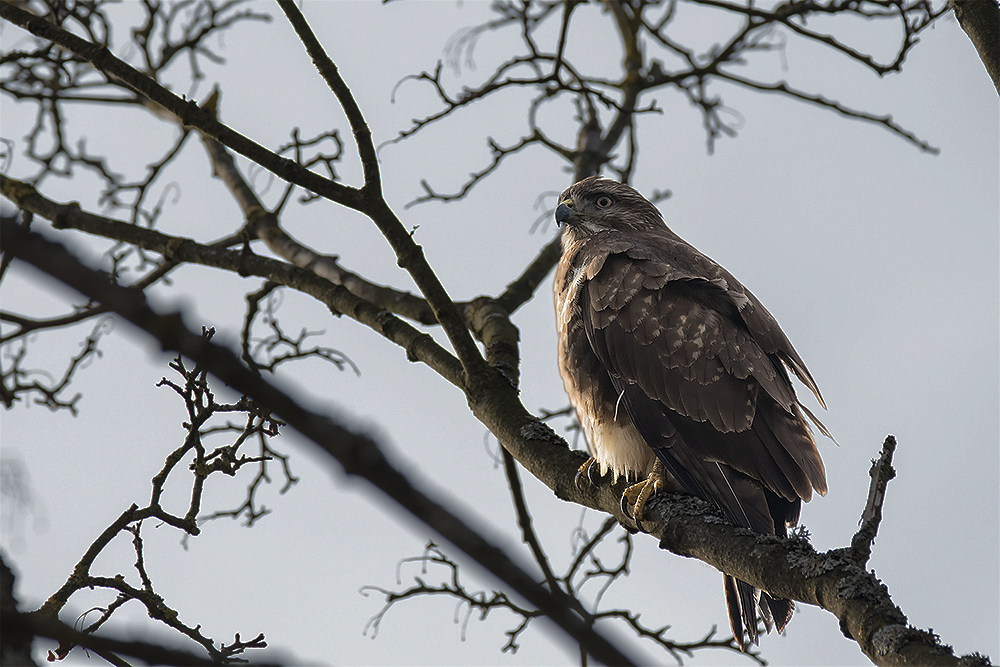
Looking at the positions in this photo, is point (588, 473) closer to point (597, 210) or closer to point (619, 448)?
point (619, 448)

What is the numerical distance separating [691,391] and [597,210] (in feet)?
6.22

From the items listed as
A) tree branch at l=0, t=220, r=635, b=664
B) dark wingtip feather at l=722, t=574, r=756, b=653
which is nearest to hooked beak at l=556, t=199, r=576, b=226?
dark wingtip feather at l=722, t=574, r=756, b=653

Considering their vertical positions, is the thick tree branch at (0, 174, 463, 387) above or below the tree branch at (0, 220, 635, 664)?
above

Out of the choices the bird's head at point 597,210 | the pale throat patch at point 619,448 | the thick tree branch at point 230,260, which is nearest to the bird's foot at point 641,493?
the pale throat patch at point 619,448

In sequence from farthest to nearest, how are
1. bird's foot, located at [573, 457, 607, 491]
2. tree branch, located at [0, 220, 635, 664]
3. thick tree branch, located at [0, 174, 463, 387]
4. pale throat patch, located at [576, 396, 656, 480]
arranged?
thick tree branch, located at [0, 174, 463, 387] → pale throat patch, located at [576, 396, 656, 480] → bird's foot, located at [573, 457, 607, 491] → tree branch, located at [0, 220, 635, 664]

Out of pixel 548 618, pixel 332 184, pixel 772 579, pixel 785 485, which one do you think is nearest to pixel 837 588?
pixel 772 579

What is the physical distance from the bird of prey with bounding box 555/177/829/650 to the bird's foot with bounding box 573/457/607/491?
0.03 feet

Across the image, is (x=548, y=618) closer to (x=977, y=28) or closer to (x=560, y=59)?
(x=977, y=28)

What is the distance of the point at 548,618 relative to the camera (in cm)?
83

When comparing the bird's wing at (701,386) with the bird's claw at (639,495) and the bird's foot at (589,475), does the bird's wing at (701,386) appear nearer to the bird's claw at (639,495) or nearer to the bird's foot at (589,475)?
the bird's claw at (639,495)

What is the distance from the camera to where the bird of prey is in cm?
380

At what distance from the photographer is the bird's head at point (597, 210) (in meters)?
5.60

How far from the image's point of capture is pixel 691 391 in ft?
13.4

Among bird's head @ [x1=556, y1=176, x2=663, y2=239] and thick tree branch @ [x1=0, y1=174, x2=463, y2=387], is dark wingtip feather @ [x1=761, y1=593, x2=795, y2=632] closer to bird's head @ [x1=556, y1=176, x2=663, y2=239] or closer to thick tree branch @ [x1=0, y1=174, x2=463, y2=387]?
Answer: thick tree branch @ [x1=0, y1=174, x2=463, y2=387]
